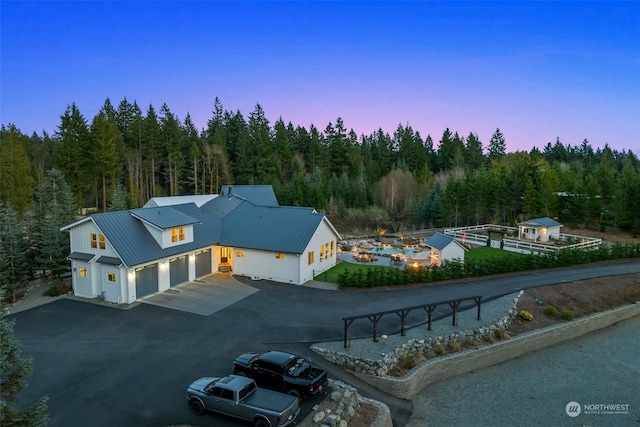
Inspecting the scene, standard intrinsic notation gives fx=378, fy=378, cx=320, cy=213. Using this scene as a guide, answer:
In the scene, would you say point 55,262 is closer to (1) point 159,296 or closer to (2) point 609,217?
(1) point 159,296

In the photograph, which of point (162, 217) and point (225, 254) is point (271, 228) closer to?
point (225, 254)

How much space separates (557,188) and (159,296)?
5066 centimetres

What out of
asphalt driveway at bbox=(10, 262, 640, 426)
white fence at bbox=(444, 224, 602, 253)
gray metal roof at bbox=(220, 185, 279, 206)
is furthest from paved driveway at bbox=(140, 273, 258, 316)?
white fence at bbox=(444, 224, 602, 253)

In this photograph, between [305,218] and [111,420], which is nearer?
[111,420]

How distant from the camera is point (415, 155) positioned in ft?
247

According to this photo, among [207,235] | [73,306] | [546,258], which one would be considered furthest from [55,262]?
[546,258]

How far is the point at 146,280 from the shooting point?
21.2 m

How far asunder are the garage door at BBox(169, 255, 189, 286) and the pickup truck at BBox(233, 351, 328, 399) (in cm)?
1143

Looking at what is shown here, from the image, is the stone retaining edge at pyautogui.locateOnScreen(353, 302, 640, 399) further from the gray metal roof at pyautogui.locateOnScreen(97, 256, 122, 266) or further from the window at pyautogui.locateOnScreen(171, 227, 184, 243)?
the window at pyautogui.locateOnScreen(171, 227, 184, 243)

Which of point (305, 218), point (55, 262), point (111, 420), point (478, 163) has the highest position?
point (478, 163)

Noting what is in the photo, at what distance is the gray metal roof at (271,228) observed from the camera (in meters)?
24.4

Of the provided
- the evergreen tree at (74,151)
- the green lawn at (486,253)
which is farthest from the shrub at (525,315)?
the evergreen tree at (74,151)

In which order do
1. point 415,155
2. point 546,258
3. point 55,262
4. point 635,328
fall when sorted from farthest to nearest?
point 415,155, point 546,258, point 55,262, point 635,328

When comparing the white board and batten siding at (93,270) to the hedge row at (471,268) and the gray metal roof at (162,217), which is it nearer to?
the gray metal roof at (162,217)
